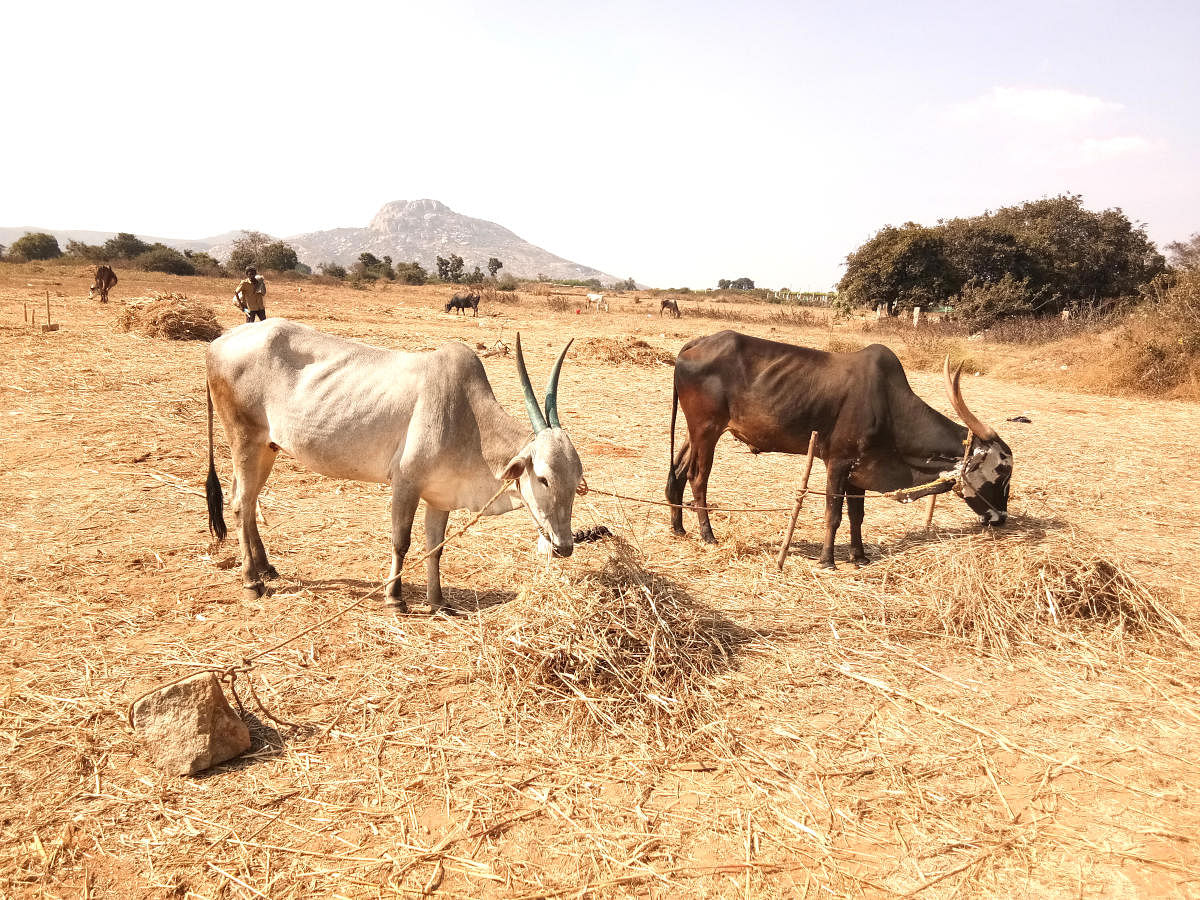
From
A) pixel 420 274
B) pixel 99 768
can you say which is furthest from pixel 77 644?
pixel 420 274

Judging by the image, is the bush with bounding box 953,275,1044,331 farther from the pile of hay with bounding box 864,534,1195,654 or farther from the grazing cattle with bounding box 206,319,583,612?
the grazing cattle with bounding box 206,319,583,612

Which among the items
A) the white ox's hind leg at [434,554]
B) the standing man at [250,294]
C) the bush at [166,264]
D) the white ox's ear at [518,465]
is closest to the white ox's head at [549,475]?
the white ox's ear at [518,465]

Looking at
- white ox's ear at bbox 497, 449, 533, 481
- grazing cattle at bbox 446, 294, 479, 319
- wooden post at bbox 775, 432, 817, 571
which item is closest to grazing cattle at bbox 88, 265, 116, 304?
grazing cattle at bbox 446, 294, 479, 319

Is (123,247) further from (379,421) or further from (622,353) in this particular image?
(379,421)

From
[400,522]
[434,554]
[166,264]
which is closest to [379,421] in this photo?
[400,522]

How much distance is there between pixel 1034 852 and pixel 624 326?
97.3ft

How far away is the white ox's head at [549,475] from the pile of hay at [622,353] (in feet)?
48.4

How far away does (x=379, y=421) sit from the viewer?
5363 mm

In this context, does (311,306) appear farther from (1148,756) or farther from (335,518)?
(1148,756)

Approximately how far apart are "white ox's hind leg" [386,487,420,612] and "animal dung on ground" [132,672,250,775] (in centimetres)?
164

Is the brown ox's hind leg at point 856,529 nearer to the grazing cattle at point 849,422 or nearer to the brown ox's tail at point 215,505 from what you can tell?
the grazing cattle at point 849,422

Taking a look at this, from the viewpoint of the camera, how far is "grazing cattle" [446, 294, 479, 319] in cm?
3269

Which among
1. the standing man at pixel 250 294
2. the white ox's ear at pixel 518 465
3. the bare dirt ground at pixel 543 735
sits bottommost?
the bare dirt ground at pixel 543 735

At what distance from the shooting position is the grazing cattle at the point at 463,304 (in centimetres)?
3269
